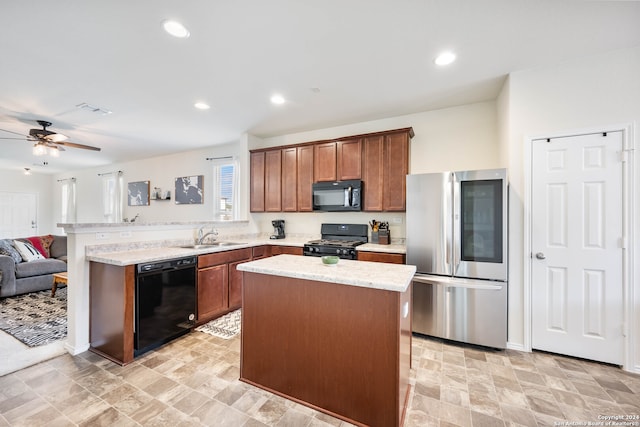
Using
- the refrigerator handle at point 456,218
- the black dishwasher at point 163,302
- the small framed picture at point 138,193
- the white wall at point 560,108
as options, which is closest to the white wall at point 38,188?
the small framed picture at point 138,193

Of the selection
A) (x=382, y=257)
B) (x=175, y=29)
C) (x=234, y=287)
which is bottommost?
(x=234, y=287)

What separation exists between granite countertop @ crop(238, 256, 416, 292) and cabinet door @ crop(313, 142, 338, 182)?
2.06m

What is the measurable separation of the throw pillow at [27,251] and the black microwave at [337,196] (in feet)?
16.1

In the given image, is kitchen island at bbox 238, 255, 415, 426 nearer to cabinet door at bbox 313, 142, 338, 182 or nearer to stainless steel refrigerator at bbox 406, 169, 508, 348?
stainless steel refrigerator at bbox 406, 169, 508, 348

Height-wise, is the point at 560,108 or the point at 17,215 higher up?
the point at 560,108

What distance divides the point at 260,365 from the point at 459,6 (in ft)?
9.74

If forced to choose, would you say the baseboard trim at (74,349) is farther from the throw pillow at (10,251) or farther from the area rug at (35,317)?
the throw pillow at (10,251)

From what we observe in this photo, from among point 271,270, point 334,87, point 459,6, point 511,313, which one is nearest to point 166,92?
point 334,87

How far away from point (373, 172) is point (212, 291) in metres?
2.64

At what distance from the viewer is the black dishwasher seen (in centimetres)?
241

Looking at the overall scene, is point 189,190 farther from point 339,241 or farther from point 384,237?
point 384,237

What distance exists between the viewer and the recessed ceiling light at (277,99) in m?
3.19

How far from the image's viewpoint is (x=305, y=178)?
4195 mm

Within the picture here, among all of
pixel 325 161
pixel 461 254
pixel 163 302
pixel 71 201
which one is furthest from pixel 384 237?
pixel 71 201
